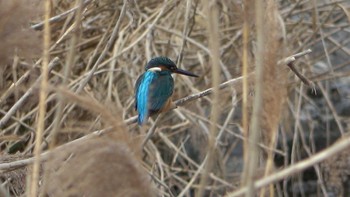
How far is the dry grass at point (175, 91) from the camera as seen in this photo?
135cm

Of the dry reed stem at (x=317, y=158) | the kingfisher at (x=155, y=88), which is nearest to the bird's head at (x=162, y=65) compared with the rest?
the kingfisher at (x=155, y=88)

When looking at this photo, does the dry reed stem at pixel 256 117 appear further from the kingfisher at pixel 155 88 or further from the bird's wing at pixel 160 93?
the bird's wing at pixel 160 93

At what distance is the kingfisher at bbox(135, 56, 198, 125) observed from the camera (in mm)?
2672

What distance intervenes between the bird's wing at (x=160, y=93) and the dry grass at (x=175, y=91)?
97 millimetres

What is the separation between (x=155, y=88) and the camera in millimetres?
2861

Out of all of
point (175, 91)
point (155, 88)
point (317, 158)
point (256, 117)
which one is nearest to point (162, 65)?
point (155, 88)

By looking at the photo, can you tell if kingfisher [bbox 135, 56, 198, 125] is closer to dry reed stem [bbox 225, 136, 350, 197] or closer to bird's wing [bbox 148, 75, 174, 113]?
bird's wing [bbox 148, 75, 174, 113]

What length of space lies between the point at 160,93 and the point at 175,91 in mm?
1443

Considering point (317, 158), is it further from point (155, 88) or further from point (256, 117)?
point (155, 88)

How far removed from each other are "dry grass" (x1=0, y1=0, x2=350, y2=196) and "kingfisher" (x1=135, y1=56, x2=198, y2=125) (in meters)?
0.08

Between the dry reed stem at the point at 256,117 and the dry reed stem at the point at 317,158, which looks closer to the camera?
the dry reed stem at the point at 317,158

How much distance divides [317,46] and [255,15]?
373cm

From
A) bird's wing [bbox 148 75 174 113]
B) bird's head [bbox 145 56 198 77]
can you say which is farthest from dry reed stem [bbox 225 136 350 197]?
bird's head [bbox 145 56 198 77]

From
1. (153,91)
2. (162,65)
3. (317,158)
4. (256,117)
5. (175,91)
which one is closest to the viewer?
(317,158)
